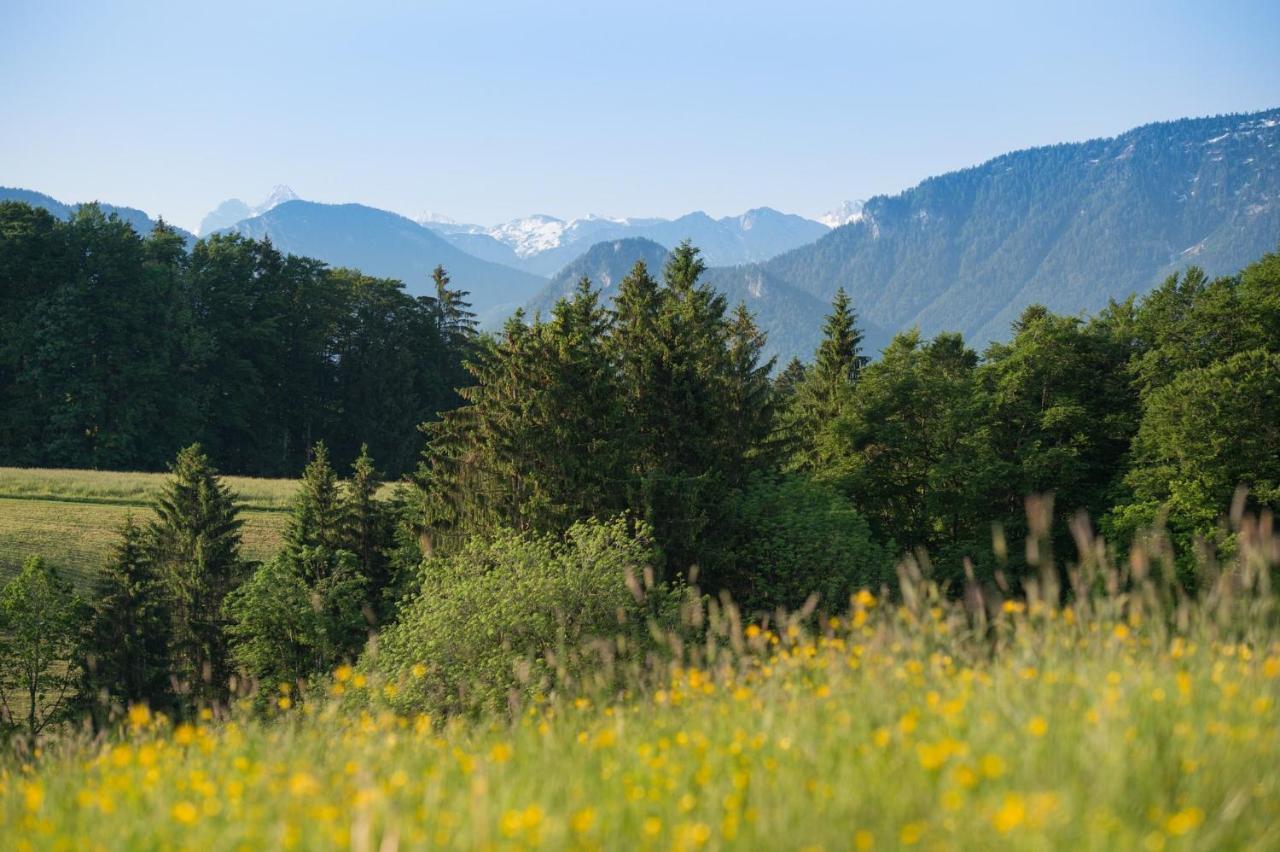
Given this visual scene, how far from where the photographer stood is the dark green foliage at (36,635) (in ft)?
88.6

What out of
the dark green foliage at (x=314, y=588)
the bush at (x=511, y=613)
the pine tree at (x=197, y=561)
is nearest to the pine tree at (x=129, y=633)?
the pine tree at (x=197, y=561)

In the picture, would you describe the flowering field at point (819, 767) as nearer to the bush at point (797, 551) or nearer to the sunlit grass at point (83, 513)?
the bush at point (797, 551)

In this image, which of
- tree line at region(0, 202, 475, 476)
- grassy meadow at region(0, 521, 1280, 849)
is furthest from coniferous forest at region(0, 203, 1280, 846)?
tree line at region(0, 202, 475, 476)

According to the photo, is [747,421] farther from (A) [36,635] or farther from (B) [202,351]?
(B) [202,351]

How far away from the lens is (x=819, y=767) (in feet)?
13.5

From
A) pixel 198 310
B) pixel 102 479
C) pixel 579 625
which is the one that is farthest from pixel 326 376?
pixel 579 625

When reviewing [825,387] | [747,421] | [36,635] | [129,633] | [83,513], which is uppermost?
[825,387]

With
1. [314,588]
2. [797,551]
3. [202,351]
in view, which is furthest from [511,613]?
[202,351]

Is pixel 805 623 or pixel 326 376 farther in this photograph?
pixel 326 376

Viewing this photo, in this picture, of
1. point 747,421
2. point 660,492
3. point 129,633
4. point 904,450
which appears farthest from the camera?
point 904,450

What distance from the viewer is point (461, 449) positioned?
3391cm

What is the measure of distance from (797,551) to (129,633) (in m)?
20.2

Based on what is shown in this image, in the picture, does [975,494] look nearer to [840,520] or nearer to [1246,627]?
[840,520]

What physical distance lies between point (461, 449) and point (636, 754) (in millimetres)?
29892
